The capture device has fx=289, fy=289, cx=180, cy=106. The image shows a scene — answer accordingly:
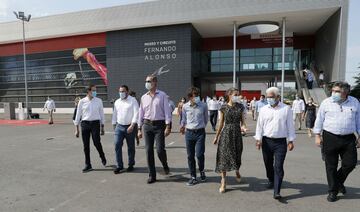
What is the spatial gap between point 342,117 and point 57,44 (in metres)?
32.9

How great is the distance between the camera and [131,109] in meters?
6.07

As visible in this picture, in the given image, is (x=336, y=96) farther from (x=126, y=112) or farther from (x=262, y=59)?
(x=262, y=59)

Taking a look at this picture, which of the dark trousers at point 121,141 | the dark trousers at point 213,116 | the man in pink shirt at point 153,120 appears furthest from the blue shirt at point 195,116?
the dark trousers at point 213,116

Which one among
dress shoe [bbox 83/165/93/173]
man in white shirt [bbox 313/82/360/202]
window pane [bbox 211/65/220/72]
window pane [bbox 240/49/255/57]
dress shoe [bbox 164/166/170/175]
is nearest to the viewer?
man in white shirt [bbox 313/82/360/202]

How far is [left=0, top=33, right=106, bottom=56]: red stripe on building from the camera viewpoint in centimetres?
3022

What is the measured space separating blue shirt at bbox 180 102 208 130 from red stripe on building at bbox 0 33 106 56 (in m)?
26.6

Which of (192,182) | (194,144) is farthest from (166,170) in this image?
(194,144)

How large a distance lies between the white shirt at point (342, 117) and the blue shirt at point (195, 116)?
6.56 feet

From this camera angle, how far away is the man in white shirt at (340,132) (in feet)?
14.0

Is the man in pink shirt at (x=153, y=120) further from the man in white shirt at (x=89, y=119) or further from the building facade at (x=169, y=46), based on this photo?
the building facade at (x=169, y=46)

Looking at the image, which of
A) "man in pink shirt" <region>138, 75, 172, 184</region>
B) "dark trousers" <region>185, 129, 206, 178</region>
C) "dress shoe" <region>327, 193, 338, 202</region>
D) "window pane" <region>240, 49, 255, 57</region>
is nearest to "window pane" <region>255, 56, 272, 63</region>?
"window pane" <region>240, 49, 255, 57</region>

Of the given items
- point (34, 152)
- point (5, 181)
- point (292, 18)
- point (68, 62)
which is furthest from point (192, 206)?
point (68, 62)

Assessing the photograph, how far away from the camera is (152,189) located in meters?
4.95

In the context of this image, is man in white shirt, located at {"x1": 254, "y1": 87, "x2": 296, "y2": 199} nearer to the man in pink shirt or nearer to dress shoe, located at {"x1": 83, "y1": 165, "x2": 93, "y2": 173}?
the man in pink shirt
